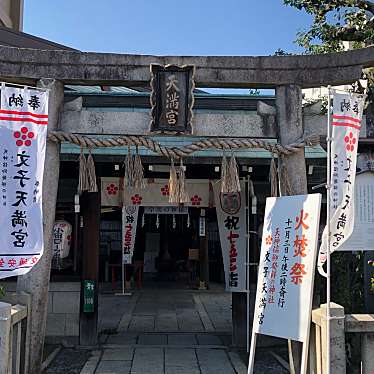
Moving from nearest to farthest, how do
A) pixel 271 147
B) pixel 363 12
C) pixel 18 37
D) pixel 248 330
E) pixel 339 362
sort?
pixel 339 362 < pixel 271 147 < pixel 248 330 < pixel 363 12 < pixel 18 37

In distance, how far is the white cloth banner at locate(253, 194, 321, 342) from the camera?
5.32 metres

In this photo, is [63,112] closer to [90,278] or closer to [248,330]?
[90,278]

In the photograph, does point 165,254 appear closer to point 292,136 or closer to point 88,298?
point 88,298

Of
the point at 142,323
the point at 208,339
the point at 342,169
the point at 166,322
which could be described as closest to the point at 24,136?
the point at 342,169

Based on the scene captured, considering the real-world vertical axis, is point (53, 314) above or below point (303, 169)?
below

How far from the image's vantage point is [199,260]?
1686 cm

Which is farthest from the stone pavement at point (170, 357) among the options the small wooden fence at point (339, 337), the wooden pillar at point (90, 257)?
the small wooden fence at point (339, 337)

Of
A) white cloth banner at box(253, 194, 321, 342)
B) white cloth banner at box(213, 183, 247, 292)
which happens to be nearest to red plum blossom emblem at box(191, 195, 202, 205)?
white cloth banner at box(213, 183, 247, 292)

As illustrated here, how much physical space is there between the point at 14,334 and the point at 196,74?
167 inches

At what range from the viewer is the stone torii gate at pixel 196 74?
6.62m

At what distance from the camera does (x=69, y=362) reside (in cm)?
778

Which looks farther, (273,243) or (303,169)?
(303,169)

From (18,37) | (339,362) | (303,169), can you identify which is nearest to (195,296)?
(303,169)

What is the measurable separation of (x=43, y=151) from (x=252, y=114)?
3.07 m
